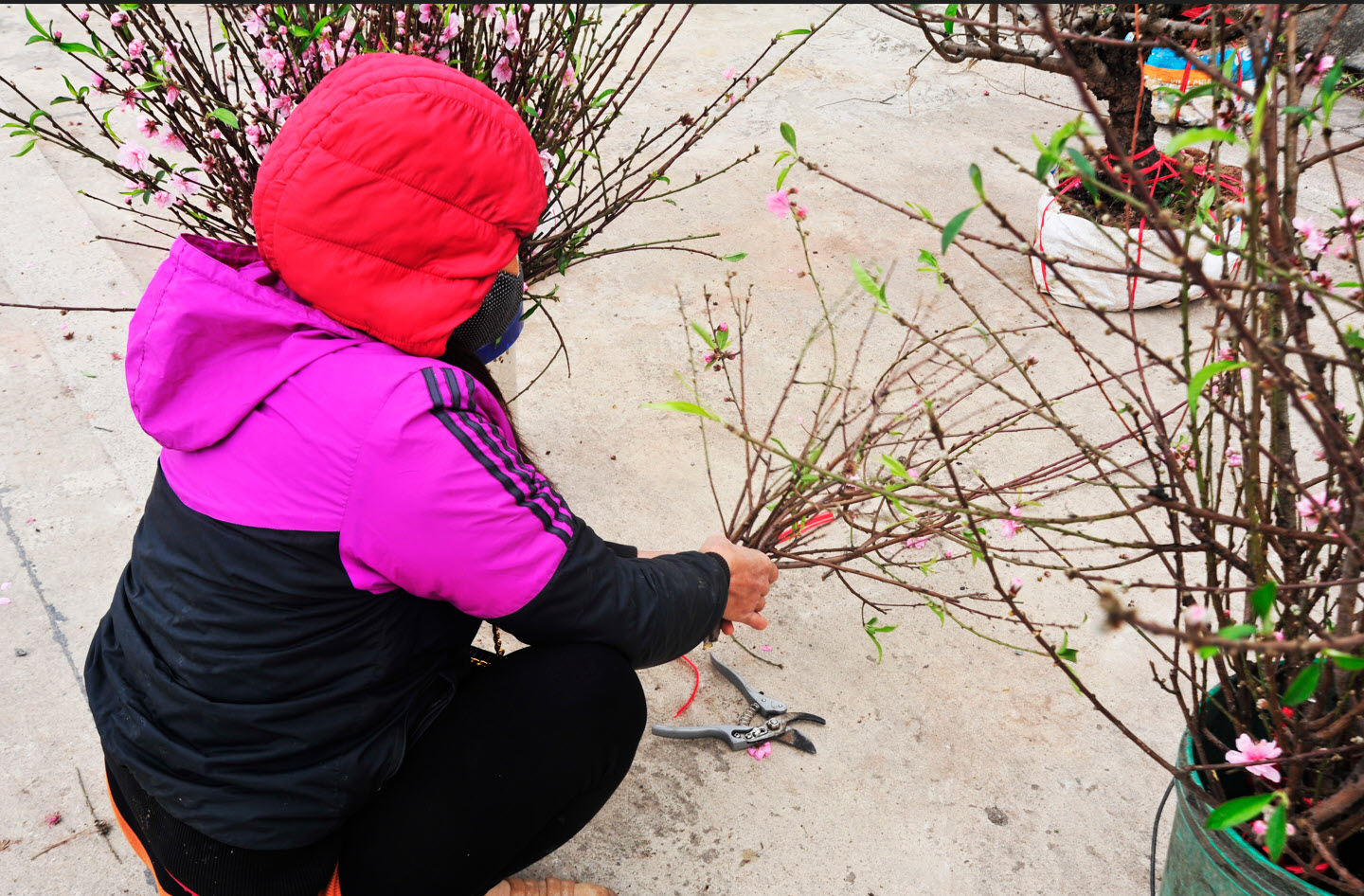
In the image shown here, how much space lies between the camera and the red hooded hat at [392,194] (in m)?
1.26

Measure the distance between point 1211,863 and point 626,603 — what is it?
857 mm

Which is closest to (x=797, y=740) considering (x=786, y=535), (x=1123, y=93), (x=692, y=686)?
(x=692, y=686)

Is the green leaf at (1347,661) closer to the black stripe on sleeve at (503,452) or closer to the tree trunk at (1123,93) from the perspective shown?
the black stripe on sleeve at (503,452)

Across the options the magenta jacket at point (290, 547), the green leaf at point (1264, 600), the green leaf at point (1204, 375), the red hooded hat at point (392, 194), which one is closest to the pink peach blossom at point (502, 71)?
the red hooded hat at point (392, 194)

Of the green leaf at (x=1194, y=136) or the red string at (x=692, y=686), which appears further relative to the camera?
the red string at (x=692, y=686)

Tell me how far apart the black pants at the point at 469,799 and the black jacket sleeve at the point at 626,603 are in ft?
0.17

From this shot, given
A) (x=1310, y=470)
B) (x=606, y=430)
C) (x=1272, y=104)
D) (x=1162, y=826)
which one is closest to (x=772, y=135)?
(x=606, y=430)

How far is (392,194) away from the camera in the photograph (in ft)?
4.18

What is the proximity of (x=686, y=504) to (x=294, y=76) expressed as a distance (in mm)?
1358

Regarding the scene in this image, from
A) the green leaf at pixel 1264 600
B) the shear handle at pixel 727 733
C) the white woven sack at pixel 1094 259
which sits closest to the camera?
the green leaf at pixel 1264 600

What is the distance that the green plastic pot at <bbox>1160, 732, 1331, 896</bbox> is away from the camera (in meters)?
1.27

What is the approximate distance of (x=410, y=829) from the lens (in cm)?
143

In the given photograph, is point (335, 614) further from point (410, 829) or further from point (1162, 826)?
point (1162, 826)

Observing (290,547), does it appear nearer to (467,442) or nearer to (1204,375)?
(467,442)
